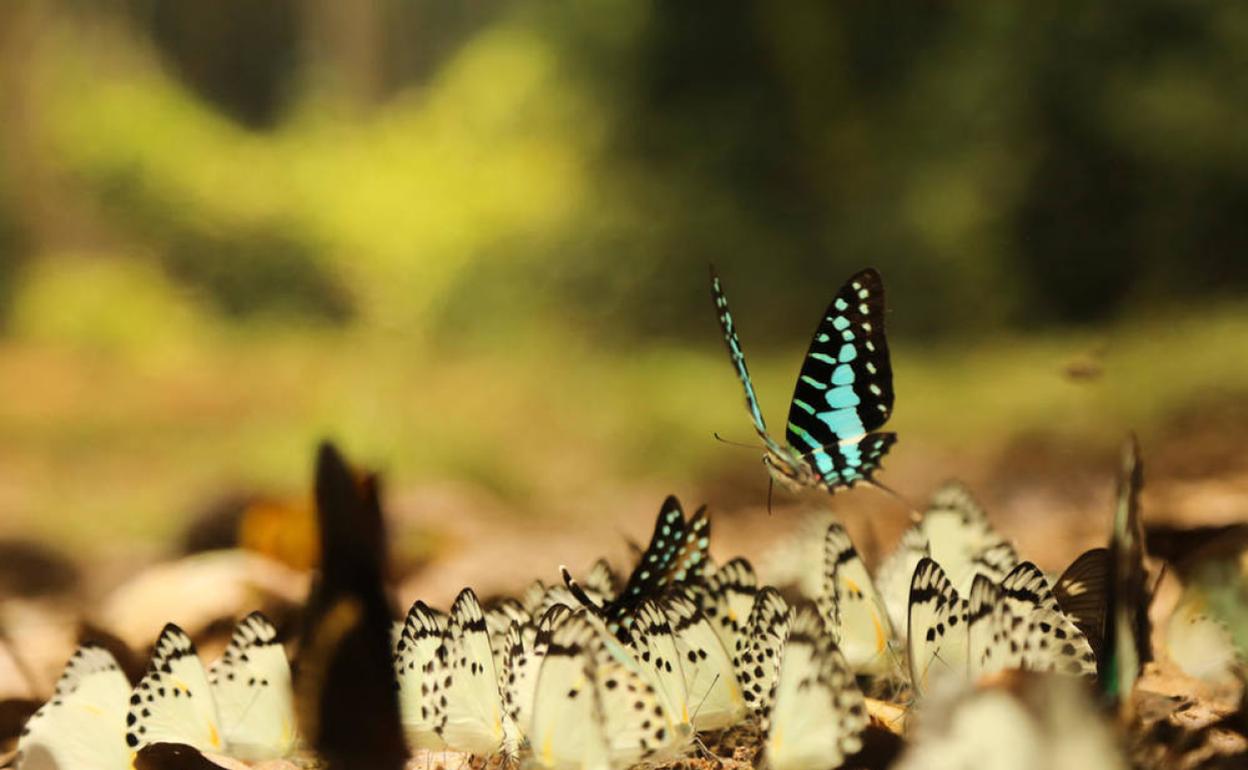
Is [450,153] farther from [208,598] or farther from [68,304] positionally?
[208,598]

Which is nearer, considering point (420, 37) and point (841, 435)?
point (841, 435)

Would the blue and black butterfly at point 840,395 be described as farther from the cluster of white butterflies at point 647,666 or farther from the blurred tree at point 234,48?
the blurred tree at point 234,48

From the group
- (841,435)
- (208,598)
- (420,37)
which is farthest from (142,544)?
(841,435)

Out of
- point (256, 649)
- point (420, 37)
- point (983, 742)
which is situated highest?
point (420, 37)

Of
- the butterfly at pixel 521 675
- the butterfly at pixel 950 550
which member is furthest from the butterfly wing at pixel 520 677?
the butterfly at pixel 950 550

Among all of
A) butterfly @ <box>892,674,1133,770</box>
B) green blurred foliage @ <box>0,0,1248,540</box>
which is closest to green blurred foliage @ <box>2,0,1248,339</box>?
green blurred foliage @ <box>0,0,1248,540</box>

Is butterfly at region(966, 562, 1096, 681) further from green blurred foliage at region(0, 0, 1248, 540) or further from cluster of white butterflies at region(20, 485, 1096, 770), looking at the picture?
green blurred foliage at region(0, 0, 1248, 540)

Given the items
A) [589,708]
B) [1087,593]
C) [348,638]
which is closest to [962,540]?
[1087,593]
